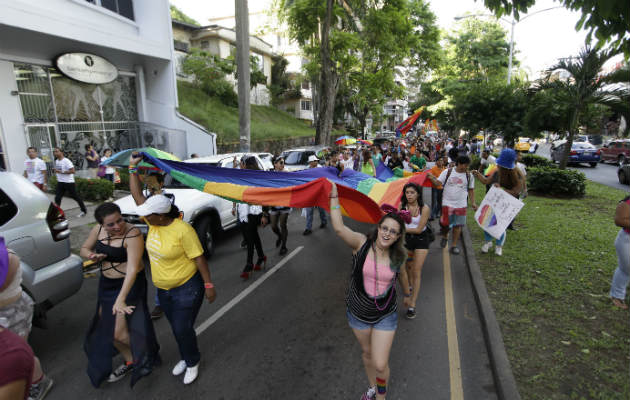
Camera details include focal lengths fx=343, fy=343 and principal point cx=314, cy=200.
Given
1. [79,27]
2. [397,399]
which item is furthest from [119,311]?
[79,27]

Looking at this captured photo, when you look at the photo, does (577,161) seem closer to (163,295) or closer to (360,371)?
(360,371)

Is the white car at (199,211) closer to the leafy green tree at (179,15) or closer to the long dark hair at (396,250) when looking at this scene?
the long dark hair at (396,250)

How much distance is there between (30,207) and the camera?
3822 mm

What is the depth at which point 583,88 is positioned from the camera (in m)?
10.8

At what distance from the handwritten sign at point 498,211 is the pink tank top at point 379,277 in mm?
4179

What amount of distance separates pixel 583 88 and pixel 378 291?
1204cm

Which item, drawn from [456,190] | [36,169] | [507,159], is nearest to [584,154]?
[507,159]

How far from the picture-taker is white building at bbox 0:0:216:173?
39.2ft

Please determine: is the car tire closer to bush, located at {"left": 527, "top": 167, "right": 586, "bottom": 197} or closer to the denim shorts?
the denim shorts

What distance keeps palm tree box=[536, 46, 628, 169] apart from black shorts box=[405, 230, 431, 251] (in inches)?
386

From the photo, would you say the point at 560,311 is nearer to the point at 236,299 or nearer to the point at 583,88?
the point at 236,299

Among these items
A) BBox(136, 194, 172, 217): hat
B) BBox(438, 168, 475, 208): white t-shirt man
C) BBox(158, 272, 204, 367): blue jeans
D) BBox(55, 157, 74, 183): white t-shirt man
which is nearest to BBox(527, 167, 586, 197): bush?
BBox(438, 168, 475, 208): white t-shirt man

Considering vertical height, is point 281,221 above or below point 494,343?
above

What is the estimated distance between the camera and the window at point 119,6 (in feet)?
47.7
